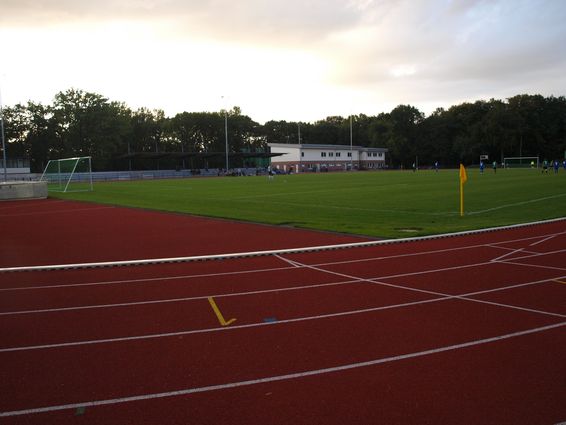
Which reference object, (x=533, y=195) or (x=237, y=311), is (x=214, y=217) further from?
(x=533, y=195)

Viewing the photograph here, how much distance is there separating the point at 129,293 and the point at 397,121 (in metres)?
125

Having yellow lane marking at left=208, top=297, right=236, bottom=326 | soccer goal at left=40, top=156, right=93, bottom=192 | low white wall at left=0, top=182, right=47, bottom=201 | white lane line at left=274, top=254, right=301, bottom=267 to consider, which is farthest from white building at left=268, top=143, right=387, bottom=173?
yellow lane marking at left=208, top=297, right=236, bottom=326

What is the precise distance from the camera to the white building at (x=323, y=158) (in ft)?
342

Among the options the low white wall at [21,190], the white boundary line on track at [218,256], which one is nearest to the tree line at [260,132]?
the low white wall at [21,190]

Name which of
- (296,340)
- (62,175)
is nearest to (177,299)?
(296,340)

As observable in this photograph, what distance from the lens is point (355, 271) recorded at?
30.4 ft

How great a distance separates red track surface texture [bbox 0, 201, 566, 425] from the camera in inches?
164

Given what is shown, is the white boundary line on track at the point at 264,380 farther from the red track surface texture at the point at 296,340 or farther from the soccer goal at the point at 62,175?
the soccer goal at the point at 62,175

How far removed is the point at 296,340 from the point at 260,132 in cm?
13114

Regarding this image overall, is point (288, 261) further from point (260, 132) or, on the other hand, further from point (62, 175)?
point (260, 132)

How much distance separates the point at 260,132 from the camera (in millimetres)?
134500

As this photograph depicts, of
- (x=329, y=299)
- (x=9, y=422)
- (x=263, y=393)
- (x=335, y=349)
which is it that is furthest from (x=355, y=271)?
(x=9, y=422)

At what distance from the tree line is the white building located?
5.92 m

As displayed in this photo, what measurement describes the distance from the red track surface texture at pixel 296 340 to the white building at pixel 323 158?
287 feet
